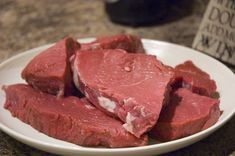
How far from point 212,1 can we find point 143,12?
0.28 metres

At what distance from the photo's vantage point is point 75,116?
82 centimetres

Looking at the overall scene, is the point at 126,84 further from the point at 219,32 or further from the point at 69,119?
the point at 219,32

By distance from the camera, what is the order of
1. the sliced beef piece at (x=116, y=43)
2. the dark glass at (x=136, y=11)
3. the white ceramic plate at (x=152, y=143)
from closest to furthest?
the white ceramic plate at (x=152, y=143)
the sliced beef piece at (x=116, y=43)
the dark glass at (x=136, y=11)

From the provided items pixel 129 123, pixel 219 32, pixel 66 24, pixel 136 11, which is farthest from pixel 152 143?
pixel 66 24

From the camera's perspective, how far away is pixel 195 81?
3.09 feet

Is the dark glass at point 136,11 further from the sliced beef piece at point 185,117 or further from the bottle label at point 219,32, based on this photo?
the sliced beef piece at point 185,117

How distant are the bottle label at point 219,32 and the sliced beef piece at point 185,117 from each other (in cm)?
30

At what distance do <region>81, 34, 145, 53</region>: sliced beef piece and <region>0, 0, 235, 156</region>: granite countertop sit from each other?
32 centimetres

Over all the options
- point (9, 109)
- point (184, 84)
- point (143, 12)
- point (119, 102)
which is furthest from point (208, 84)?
point (143, 12)

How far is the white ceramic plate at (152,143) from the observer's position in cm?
77

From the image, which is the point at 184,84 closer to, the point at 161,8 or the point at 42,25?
the point at 161,8

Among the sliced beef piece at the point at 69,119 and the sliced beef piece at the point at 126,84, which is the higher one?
the sliced beef piece at the point at 126,84

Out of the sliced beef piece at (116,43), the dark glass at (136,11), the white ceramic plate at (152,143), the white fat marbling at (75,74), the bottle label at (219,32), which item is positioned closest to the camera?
the white ceramic plate at (152,143)

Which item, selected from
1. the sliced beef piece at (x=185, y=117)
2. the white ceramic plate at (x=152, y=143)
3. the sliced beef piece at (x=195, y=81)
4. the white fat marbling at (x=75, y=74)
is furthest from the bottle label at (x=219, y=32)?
the white fat marbling at (x=75, y=74)
